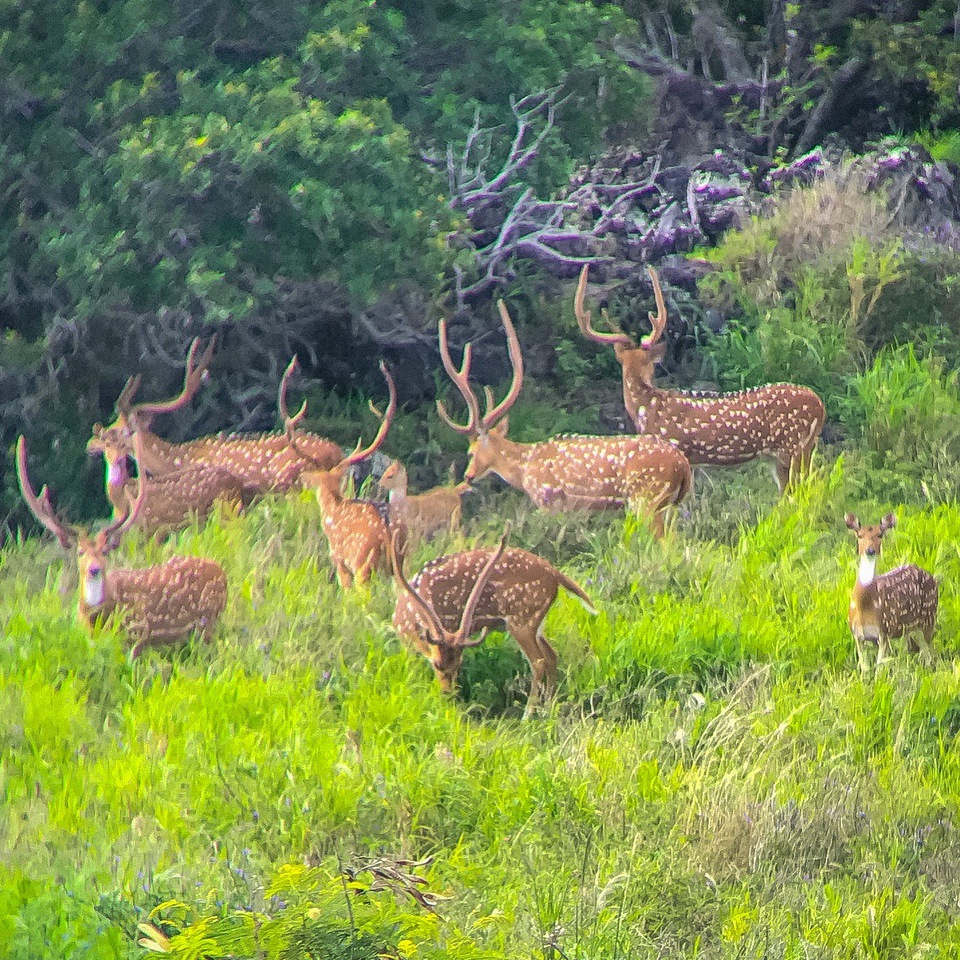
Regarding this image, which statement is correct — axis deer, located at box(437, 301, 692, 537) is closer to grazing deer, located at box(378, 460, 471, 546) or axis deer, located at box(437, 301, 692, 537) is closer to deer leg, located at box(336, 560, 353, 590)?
grazing deer, located at box(378, 460, 471, 546)

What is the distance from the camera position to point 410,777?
5.69 m

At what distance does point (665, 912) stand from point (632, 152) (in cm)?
893

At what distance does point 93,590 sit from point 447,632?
1.50 metres

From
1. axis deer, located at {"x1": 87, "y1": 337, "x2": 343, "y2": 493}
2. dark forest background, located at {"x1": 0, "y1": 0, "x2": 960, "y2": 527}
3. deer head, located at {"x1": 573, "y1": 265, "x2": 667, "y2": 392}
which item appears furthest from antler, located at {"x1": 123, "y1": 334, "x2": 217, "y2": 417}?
deer head, located at {"x1": 573, "y1": 265, "x2": 667, "y2": 392}

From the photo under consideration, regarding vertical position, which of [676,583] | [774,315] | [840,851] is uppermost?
[840,851]

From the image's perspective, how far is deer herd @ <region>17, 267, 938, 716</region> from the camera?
673 cm

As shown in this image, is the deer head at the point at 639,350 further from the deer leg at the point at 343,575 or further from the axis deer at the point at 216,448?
the deer leg at the point at 343,575

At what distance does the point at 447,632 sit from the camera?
21.4 ft

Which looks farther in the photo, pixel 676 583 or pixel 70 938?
pixel 676 583

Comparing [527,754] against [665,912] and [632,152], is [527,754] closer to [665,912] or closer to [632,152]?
[665,912]

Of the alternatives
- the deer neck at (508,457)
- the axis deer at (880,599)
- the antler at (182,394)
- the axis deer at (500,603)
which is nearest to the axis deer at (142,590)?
the axis deer at (500,603)

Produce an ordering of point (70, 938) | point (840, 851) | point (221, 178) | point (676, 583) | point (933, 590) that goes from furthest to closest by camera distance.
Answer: point (221, 178), point (676, 583), point (933, 590), point (840, 851), point (70, 938)

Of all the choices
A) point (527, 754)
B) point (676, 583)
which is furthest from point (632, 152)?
point (527, 754)

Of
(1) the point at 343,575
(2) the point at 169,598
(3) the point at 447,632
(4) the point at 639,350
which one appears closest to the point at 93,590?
(2) the point at 169,598
